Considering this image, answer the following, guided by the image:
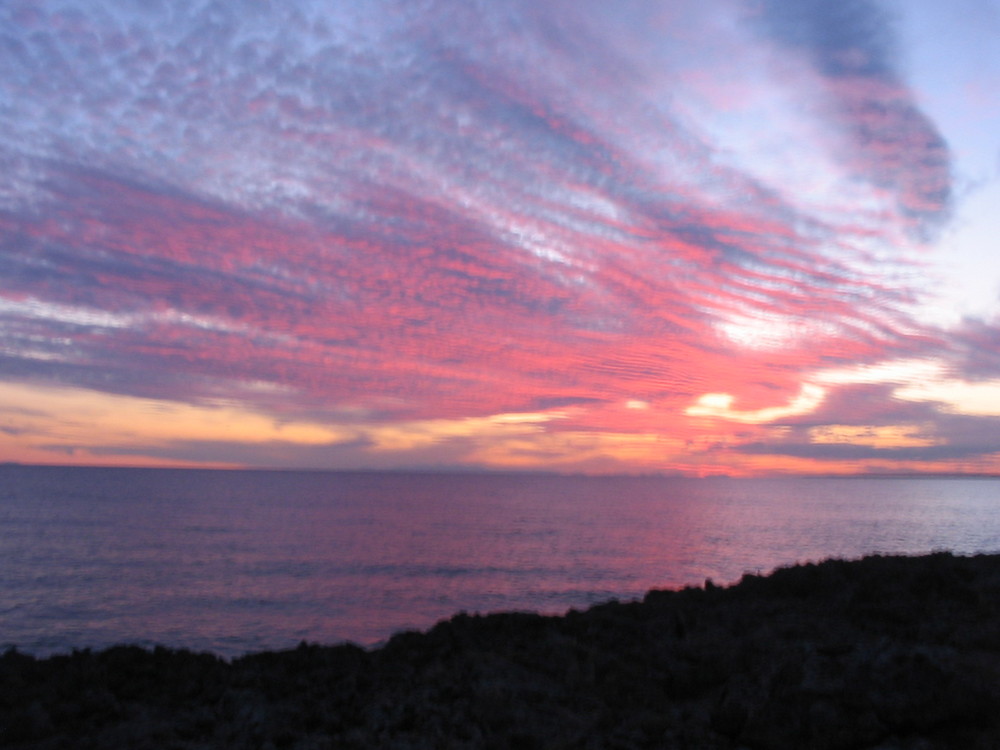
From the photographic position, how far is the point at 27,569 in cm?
3906

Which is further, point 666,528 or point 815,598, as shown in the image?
point 666,528

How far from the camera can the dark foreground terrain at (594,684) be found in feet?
24.7

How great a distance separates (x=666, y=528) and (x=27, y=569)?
55.8 metres

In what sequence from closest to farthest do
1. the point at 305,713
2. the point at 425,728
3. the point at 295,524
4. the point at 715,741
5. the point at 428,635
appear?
the point at 715,741 < the point at 425,728 < the point at 305,713 < the point at 428,635 < the point at 295,524

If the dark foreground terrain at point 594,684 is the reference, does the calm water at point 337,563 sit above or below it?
below

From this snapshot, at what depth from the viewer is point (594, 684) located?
35.2 feet

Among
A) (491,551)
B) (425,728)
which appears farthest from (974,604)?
(491,551)

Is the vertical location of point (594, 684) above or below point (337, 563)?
above

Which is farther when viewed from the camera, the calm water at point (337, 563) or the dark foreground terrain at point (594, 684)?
the calm water at point (337, 563)

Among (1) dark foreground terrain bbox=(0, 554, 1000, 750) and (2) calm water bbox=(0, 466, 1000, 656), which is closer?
(1) dark foreground terrain bbox=(0, 554, 1000, 750)

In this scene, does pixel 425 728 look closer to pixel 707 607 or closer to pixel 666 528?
pixel 707 607

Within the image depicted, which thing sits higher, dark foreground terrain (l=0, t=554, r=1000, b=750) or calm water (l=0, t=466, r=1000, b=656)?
dark foreground terrain (l=0, t=554, r=1000, b=750)

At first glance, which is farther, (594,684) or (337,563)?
(337,563)

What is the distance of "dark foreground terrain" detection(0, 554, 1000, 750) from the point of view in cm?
752
